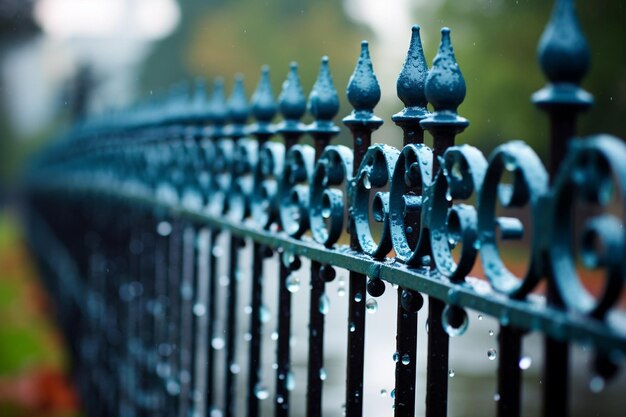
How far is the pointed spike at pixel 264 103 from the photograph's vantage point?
2.64 m

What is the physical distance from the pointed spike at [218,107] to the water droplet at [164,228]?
654mm

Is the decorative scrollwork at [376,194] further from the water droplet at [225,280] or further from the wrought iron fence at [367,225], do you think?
the water droplet at [225,280]

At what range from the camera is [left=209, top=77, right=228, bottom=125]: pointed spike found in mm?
3087

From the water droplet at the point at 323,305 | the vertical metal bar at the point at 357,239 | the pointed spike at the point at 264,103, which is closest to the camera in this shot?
the vertical metal bar at the point at 357,239

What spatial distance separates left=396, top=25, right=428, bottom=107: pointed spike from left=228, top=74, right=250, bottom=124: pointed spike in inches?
45.5

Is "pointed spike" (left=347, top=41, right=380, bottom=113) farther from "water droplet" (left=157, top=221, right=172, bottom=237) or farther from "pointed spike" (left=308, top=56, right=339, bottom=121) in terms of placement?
"water droplet" (left=157, top=221, right=172, bottom=237)

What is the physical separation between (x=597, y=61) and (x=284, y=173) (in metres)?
19.1

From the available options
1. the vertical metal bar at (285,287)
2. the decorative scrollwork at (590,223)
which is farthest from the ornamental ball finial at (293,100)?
the decorative scrollwork at (590,223)

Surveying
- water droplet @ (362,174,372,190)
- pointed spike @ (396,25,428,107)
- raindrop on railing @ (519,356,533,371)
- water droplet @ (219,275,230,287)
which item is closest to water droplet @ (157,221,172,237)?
water droplet @ (219,275,230,287)

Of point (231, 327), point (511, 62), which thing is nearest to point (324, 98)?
point (231, 327)

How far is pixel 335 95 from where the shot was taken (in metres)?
2.15

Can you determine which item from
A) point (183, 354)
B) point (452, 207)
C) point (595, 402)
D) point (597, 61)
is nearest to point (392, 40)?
point (597, 61)

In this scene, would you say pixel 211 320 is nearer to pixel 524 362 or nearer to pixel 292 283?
pixel 292 283

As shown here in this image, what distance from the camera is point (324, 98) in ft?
7.03
